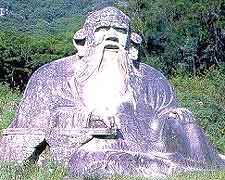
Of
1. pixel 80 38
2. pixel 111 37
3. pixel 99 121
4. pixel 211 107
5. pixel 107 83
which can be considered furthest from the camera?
pixel 211 107

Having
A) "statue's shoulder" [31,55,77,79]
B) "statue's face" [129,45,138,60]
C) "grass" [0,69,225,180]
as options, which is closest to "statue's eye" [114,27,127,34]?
"statue's face" [129,45,138,60]

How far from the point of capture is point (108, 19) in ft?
29.2

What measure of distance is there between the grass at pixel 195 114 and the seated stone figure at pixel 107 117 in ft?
2.04

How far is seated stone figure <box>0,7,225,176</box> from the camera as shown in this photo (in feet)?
26.5

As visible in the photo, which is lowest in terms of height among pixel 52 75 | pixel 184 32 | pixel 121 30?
pixel 52 75

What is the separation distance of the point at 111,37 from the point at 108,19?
0.22 metres

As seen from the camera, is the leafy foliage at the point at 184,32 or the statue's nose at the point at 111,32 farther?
the leafy foliage at the point at 184,32

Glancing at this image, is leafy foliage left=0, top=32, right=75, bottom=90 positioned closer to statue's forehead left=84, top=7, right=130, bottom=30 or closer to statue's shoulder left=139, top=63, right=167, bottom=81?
statue's shoulder left=139, top=63, right=167, bottom=81

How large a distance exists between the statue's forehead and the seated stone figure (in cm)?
1

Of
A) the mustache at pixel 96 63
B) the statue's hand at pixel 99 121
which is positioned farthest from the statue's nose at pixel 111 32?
the statue's hand at pixel 99 121

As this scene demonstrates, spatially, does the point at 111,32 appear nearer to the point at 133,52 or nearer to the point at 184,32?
the point at 133,52

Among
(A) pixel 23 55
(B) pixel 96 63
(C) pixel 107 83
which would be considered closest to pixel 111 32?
(B) pixel 96 63

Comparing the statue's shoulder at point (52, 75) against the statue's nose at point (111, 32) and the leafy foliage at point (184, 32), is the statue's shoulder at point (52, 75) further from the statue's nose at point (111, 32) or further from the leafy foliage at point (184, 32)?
the leafy foliage at point (184, 32)

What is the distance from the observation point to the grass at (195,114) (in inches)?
251
